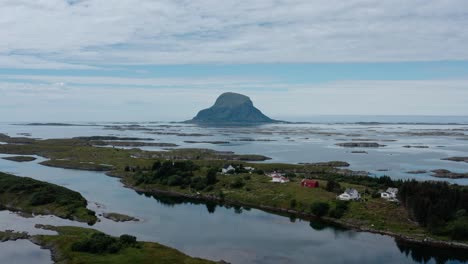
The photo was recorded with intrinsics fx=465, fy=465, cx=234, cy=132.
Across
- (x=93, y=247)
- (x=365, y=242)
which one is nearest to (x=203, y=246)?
(x=93, y=247)

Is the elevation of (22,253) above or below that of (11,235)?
below

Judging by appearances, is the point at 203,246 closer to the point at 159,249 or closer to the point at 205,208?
the point at 159,249

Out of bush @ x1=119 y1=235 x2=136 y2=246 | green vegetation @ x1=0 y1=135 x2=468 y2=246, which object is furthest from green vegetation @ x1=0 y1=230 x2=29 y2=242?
green vegetation @ x1=0 y1=135 x2=468 y2=246

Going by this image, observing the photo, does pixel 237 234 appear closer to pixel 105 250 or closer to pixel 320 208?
pixel 320 208

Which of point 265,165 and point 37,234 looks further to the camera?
point 265,165

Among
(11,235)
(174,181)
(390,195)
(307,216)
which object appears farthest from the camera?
(174,181)

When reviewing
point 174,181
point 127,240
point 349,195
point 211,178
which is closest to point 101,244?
point 127,240
